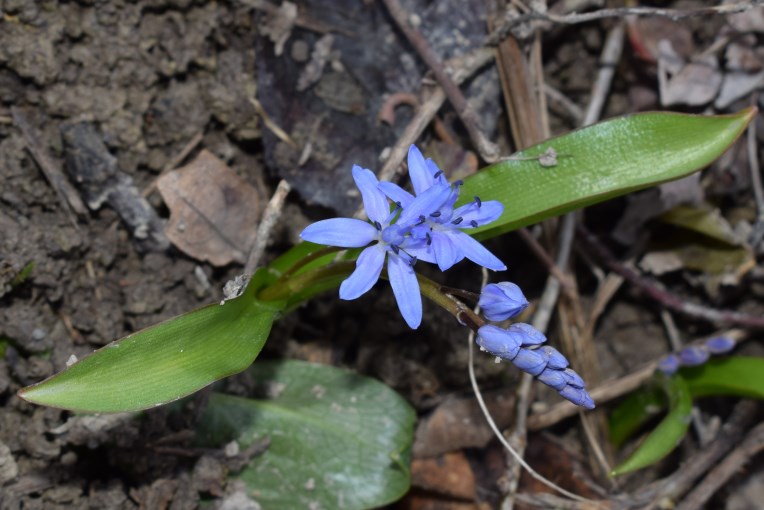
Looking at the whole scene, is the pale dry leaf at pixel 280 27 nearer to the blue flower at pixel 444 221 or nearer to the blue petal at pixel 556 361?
the blue flower at pixel 444 221

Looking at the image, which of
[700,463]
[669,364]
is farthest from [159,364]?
[700,463]

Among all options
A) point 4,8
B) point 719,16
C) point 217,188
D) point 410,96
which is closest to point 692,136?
point 410,96

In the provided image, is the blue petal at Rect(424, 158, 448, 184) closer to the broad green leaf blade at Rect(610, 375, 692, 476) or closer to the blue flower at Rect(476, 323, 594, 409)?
the blue flower at Rect(476, 323, 594, 409)

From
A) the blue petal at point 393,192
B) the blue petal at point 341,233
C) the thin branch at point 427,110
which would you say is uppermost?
the blue petal at point 393,192

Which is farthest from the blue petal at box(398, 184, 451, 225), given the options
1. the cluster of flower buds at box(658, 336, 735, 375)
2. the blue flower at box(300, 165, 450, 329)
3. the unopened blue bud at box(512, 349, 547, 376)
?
the cluster of flower buds at box(658, 336, 735, 375)

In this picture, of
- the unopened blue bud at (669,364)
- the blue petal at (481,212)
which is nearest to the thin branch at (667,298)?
the unopened blue bud at (669,364)

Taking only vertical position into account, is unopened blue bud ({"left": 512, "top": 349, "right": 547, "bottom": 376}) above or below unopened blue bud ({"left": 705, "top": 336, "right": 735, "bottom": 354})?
above

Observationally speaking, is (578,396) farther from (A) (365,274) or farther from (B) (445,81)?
(B) (445,81)
